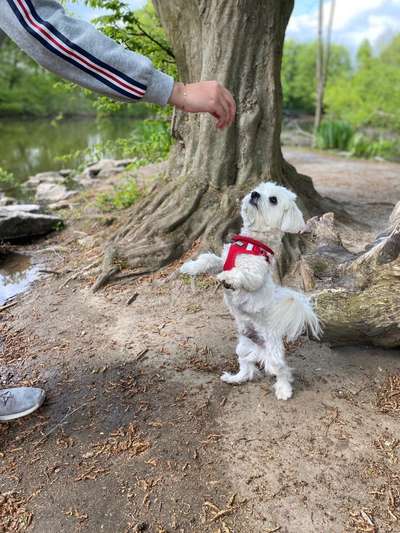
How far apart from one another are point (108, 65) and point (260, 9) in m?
3.87

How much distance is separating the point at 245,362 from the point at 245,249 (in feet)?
2.96

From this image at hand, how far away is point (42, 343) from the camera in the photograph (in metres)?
3.87

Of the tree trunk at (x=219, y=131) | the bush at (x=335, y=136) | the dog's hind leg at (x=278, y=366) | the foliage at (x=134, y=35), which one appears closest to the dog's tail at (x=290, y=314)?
the dog's hind leg at (x=278, y=366)

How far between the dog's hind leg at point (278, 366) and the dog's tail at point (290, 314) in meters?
0.12

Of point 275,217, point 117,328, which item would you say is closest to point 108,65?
point 275,217

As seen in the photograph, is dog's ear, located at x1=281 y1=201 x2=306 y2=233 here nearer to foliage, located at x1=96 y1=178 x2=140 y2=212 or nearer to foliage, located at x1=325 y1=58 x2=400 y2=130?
foliage, located at x1=96 y1=178 x2=140 y2=212

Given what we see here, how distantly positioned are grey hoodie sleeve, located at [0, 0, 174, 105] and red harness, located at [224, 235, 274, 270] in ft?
4.12

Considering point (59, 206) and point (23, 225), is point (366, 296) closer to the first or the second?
point (23, 225)

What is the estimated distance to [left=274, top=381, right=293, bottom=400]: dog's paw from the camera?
3.01 metres

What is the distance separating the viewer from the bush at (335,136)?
54.4ft

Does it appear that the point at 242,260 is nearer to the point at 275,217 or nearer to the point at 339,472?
the point at 275,217

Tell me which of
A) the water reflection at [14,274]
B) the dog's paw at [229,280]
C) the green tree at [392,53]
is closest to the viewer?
the dog's paw at [229,280]

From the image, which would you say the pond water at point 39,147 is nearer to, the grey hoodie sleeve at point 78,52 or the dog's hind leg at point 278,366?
the dog's hind leg at point 278,366

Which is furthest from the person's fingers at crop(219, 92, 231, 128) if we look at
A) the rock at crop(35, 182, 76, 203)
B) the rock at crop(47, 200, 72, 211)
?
the rock at crop(35, 182, 76, 203)
